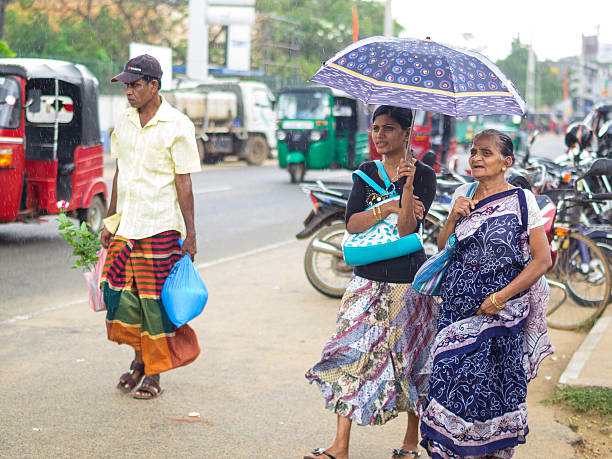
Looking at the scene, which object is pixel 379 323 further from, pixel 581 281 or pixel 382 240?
pixel 581 281

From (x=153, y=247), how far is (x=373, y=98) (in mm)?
1723

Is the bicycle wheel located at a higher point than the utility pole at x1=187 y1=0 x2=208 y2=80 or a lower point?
lower

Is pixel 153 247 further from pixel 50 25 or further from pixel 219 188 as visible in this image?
pixel 50 25

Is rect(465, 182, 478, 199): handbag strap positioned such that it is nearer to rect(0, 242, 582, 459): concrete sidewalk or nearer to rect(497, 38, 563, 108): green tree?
rect(0, 242, 582, 459): concrete sidewalk

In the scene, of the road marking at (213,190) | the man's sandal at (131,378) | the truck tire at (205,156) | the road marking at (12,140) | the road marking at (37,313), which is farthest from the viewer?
the truck tire at (205,156)

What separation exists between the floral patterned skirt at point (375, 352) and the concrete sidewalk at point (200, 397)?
0.42 meters

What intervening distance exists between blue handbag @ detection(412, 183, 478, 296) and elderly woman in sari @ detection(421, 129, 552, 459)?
0.03m

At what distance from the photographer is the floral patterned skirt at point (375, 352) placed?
425 centimetres

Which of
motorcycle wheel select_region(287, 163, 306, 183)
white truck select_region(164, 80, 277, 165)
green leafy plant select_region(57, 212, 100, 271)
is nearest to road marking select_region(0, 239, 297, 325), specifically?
green leafy plant select_region(57, 212, 100, 271)

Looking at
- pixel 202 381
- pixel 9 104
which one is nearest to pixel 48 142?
pixel 9 104

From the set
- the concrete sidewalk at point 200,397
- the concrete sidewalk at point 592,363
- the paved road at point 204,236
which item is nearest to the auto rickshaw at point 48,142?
the paved road at point 204,236

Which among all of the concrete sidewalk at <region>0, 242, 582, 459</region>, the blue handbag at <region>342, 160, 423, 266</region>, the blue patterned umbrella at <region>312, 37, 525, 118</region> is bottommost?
the concrete sidewalk at <region>0, 242, 582, 459</region>

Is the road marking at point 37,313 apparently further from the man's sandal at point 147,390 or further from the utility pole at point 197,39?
the utility pole at point 197,39

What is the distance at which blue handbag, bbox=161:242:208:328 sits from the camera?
16.7 ft
